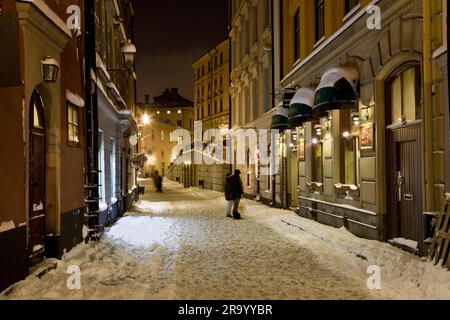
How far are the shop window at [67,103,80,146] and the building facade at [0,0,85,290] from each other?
0.07 feet

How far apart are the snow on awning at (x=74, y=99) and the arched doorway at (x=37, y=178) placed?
1084 mm

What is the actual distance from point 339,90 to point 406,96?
1.94 metres

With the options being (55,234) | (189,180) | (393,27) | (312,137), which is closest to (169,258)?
(55,234)

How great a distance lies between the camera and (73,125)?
411 inches

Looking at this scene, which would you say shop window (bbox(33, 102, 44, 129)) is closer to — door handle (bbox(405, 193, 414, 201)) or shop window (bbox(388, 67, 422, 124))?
shop window (bbox(388, 67, 422, 124))

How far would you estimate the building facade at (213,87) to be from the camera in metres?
44.9

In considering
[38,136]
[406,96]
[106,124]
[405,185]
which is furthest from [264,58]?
[38,136]

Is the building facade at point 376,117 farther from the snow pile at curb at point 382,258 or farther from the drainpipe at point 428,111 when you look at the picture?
the snow pile at curb at point 382,258

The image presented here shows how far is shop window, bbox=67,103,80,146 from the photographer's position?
1010cm

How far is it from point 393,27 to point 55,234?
25.6 ft

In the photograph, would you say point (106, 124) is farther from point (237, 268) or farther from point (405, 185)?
A: point (405, 185)

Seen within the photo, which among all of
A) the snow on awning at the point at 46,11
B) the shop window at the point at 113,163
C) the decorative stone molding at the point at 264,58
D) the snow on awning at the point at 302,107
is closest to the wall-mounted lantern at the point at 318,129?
the snow on awning at the point at 302,107

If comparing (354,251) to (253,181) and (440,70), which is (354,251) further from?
(253,181)
